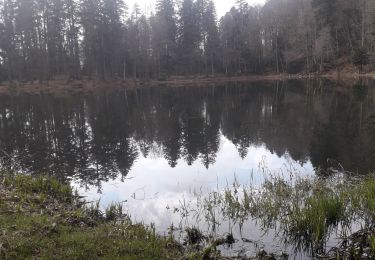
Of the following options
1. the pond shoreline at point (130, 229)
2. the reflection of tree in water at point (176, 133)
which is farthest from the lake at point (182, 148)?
the pond shoreline at point (130, 229)

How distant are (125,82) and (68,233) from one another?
71.2m

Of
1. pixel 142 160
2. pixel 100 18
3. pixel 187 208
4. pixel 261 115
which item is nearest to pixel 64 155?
pixel 142 160

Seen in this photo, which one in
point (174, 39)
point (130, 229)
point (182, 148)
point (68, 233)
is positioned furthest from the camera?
point (174, 39)

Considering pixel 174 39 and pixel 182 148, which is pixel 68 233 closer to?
pixel 182 148

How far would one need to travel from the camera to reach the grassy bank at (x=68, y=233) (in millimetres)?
6641

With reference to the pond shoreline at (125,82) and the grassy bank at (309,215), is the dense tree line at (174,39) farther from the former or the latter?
the grassy bank at (309,215)

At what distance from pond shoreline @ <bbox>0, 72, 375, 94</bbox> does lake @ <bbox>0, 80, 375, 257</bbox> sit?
32122mm

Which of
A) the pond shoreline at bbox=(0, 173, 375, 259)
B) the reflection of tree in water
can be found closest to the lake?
the reflection of tree in water

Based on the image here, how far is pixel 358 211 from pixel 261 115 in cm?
2186

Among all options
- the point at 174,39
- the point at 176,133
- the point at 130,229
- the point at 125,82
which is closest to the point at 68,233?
the point at 130,229

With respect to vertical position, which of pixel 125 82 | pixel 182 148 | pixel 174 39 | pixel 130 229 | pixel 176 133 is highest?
pixel 174 39

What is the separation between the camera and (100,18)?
79.6 m

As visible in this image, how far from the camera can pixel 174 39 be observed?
90.5 m

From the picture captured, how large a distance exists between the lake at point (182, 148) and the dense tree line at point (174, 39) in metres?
40.2
